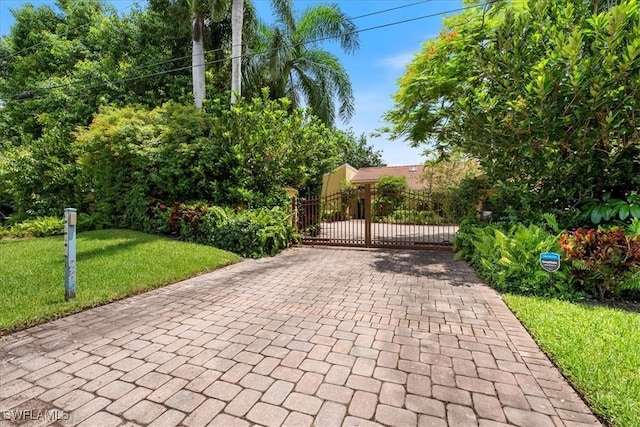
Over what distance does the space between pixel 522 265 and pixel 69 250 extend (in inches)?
257

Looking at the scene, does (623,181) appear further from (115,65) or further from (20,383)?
(115,65)

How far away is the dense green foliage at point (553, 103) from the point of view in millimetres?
4918

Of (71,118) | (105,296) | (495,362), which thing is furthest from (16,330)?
(71,118)

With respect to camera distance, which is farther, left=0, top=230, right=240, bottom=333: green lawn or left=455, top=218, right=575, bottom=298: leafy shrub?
left=455, top=218, right=575, bottom=298: leafy shrub

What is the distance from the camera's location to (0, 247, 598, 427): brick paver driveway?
2189 mm

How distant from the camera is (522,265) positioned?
16.4ft

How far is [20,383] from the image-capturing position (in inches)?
99.4

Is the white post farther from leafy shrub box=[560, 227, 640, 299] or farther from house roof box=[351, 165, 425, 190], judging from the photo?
house roof box=[351, 165, 425, 190]

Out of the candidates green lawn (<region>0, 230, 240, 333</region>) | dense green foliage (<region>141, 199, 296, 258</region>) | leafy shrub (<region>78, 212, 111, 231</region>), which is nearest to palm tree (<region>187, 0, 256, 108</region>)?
dense green foliage (<region>141, 199, 296, 258</region>)

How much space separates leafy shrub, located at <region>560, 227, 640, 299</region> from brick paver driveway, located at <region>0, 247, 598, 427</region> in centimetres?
125

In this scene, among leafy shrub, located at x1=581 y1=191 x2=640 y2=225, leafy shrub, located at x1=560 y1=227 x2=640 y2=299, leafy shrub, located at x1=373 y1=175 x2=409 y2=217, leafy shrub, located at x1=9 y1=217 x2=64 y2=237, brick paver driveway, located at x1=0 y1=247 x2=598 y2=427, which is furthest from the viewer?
leafy shrub, located at x1=373 y1=175 x2=409 y2=217

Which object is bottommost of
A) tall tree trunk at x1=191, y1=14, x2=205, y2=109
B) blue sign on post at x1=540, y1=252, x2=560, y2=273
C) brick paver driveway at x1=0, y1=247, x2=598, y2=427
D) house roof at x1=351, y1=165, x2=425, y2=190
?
brick paver driveway at x1=0, y1=247, x2=598, y2=427

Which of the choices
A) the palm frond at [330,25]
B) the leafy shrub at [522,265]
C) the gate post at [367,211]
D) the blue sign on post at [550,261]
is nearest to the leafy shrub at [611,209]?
the leafy shrub at [522,265]

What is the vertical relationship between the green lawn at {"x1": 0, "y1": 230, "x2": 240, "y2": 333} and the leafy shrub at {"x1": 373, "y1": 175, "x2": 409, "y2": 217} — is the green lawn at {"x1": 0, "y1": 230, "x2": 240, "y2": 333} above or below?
below
